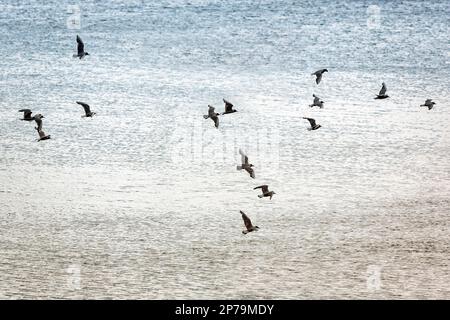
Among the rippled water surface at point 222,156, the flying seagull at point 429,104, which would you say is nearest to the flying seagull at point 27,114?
the rippled water surface at point 222,156

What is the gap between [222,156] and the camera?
132 feet

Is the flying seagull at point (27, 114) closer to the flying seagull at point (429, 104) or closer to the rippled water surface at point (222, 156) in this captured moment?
the rippled water surface at point (222, 156)

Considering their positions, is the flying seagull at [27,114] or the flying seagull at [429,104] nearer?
the flying seagull at [27,114]

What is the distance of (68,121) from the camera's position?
43625 millimetres

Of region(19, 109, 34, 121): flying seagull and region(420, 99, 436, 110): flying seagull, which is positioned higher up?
region(420, 99, 436, 110): flying seagull

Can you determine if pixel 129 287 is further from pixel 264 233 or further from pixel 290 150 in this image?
pixel 290 150

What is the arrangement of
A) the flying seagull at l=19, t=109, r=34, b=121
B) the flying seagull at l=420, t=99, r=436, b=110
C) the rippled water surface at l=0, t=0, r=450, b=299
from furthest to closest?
the flying seagull at l=420, t=99, r=436, b=110 < the flying seagull at l=19, t=109, r=34, b=121 < the rippled water surface at l=0, t=0, r=450, b=299

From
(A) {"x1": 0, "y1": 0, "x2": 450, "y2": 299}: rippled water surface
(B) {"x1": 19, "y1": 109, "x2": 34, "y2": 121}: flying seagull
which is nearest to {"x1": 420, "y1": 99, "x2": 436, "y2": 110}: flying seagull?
(A) {"x1": 0, "y1": 0, "x2": 450, "y2": 299}: rippled water surface

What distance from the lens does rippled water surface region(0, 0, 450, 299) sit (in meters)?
32.6

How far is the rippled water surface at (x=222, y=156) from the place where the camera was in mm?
32594

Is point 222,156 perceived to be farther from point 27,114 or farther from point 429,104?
point 429,104

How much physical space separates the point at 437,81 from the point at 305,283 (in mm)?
19617

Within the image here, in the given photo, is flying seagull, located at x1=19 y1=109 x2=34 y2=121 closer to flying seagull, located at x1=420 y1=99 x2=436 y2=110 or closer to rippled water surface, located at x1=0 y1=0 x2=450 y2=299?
rippled water surface, located at x1=0 y1=0 x2=450 y2=299
